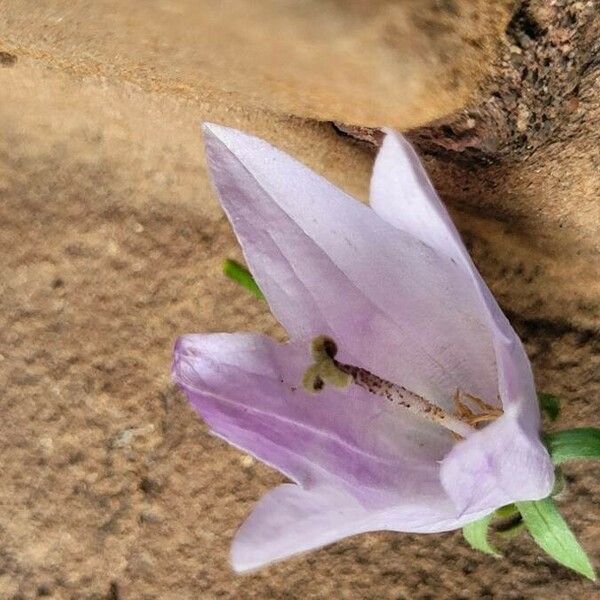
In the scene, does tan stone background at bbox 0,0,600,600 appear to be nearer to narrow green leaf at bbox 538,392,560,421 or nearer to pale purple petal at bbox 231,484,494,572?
narrow green leaf at bbox 538,392,560,421

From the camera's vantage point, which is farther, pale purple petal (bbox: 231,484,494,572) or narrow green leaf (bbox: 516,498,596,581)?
narrow green leaf (bbox: 516,498,596,581)

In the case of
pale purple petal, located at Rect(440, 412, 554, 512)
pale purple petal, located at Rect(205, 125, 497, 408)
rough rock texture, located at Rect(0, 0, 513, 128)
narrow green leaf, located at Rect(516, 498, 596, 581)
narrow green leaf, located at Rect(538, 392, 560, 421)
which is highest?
rough rock texture, located at Rect(0, 0, 513, 128)

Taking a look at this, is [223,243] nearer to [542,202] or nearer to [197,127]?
[197,127]

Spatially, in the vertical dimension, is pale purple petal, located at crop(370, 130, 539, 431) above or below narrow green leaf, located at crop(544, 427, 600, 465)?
above

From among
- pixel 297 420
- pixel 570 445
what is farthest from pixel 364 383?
pixel 570 445

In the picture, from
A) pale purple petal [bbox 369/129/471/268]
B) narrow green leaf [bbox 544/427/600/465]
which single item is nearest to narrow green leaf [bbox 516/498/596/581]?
narrow green leaf [bbox 544/427/600/465]

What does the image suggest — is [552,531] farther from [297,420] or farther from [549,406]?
[297,420]

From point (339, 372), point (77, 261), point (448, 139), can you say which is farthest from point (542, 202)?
point (77, 261)
